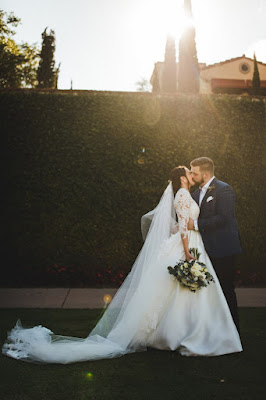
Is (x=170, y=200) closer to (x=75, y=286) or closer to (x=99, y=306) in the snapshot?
(x=99, y=306)

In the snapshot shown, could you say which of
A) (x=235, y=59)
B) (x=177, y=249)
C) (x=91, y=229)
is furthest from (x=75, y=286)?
(x=235, y=59)

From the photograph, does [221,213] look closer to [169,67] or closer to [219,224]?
[219,224]

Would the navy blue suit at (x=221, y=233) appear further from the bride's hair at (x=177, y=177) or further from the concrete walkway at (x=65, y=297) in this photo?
the concrete walkway at (x=65, y=297)

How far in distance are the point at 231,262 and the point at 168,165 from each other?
3733 mm

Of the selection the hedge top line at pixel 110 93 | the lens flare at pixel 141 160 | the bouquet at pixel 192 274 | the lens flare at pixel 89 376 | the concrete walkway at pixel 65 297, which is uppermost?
the hedge top line at pixel 110 93

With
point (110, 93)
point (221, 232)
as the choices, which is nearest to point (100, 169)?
point (110, 93)

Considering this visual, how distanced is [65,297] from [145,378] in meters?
3.47

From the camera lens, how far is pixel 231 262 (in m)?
4.18

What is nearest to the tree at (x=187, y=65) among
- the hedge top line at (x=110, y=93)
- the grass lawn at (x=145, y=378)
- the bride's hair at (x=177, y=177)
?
the hedge top line at (x=110, y=93)

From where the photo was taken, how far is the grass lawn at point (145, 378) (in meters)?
2.75

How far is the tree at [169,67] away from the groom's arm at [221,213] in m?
22.1

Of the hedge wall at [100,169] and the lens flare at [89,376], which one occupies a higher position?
the hedge wall at [100,169]

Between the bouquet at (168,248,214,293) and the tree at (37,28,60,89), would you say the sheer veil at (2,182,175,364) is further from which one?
the tree at (37,28,60,89)

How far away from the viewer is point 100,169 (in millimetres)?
7441
